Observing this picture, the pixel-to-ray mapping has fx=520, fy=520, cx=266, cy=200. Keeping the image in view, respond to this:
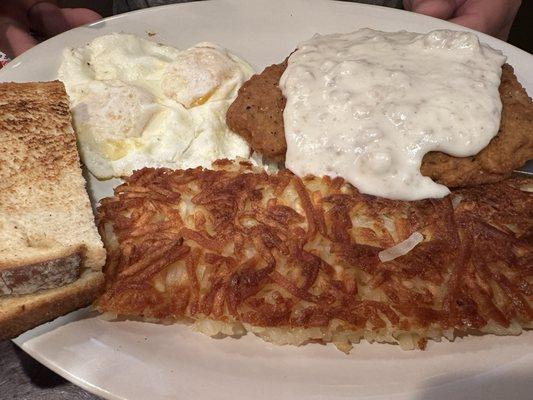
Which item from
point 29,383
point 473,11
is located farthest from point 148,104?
point 473,11

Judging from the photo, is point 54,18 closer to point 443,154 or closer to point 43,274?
point 43,274

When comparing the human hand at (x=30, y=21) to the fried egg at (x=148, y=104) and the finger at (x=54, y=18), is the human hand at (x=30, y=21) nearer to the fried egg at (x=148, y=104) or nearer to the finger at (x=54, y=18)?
the finger at (x=54, y=18)

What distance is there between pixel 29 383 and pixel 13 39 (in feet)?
9.04

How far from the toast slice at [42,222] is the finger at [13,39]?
1.16 m

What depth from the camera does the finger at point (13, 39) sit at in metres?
4.12

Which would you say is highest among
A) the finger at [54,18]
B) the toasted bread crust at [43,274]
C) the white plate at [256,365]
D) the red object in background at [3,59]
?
the finger at [54,18]

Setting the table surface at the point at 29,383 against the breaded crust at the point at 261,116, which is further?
the breaded crust at the point at 261,116

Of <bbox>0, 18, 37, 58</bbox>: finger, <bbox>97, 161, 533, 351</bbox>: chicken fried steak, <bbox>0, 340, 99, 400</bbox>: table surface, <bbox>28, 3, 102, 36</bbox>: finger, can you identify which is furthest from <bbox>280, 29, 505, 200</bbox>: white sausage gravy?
<bbox>0, 18, 37, 58</bbox>: finger

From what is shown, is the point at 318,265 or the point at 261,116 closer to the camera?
the point at 318,265

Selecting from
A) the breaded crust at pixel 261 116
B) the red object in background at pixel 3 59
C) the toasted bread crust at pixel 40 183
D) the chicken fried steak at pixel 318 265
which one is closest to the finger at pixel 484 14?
the breaded crust at pixel 261 116

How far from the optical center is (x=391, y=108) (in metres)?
3.03

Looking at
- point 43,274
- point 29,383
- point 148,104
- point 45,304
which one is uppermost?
point 148,104

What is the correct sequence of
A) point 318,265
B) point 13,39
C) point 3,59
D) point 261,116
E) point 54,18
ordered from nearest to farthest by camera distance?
1. point 318,265
2. point 261,116
3. point 13,39
4. point 54,18
5. point 3,59

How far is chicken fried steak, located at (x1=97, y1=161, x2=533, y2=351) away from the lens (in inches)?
96.3
